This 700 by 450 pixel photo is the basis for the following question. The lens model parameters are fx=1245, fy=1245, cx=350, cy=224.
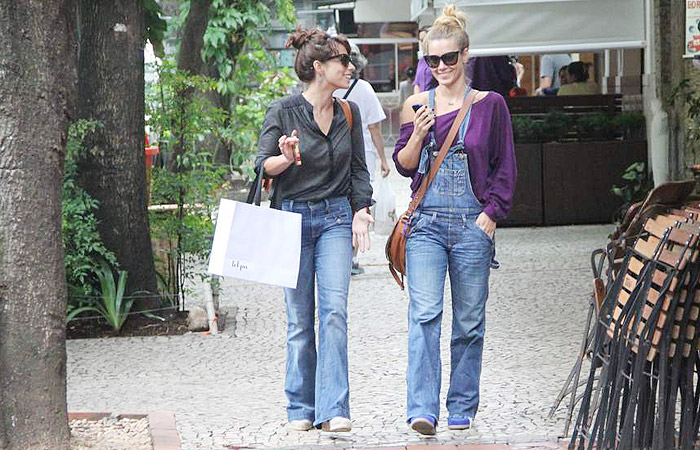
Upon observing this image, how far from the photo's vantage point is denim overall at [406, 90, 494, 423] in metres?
5.66

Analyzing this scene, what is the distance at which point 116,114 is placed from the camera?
8.69 metres

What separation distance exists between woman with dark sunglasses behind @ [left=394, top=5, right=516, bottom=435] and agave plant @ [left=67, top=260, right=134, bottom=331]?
3434mm

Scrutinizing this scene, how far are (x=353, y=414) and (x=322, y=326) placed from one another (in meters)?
0.70

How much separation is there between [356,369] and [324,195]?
74.2 inches

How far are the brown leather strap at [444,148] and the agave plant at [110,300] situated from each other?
11.5ft

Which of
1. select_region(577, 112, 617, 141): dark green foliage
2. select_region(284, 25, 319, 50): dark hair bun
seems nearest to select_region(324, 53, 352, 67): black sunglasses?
select_region(284, 25, 319, 50): dark hair bun

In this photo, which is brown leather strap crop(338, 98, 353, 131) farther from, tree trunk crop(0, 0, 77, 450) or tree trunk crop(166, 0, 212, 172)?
tree trunk crop(166, 0, 212, 172)

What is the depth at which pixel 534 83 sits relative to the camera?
88.5 feet

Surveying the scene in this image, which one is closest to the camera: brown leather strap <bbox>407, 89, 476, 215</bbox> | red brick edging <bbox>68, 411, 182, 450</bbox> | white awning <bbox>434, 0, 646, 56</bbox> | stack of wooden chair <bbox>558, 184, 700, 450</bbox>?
stack of wooden chair <bbox>558, 184, 700, 450</bbox>

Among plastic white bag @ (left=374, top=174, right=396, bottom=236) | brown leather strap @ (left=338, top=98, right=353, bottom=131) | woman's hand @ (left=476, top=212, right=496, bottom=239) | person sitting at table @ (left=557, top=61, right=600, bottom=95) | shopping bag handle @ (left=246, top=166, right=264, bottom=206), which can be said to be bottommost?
plastic white bag @ (left=374, top=174, right=396, bottom=236)

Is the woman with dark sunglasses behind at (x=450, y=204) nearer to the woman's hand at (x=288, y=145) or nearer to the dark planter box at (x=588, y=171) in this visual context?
the woman's hand at (x=288, y=145)

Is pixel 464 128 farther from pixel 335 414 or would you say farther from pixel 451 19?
pixel 335 414

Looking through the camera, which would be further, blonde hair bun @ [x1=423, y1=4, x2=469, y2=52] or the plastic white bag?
the plastic white bag

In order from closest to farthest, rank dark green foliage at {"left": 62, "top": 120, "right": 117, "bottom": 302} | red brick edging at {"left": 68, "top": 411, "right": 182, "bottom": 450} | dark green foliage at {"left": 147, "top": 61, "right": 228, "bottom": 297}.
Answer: red brick edging at {"left": 68, "top": 411, "right": 182, "bottom": 450}
dark green foliage at {"left": 62, "top": 120, "right": 117, "bottom": 302}
dark green foliage at {"left": 147, "top": 61, "right": 228, "bottom": 297}
